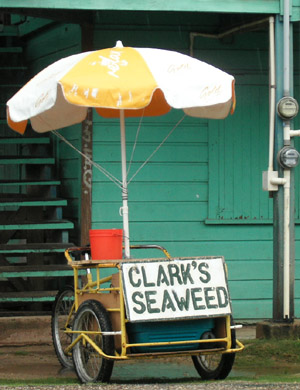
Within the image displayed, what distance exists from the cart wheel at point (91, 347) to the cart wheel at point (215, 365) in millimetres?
833

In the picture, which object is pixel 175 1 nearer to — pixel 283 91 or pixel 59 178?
pixel 283 91

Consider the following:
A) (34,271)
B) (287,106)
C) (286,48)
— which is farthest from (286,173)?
(34,271)

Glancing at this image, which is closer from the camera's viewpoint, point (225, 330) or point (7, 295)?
point (225, 330)

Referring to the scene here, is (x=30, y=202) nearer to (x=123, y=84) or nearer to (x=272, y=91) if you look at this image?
(x=272, y=91)

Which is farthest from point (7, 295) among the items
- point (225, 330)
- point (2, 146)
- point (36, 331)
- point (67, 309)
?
point (225, 330)

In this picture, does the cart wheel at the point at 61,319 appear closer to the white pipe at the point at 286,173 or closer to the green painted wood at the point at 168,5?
the white pipe at the point at 286,173

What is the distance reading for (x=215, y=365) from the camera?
7297mm

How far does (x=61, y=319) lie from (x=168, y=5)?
10.9 ft

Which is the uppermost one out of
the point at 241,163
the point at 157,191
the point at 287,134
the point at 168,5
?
the point at 168,5

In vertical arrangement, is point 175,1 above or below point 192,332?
above

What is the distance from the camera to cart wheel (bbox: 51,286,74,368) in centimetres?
790

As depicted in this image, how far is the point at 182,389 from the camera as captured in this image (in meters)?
6.01

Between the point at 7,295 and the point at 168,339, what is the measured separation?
3353 mm

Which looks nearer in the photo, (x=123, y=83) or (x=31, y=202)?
(x=123, y=83)
